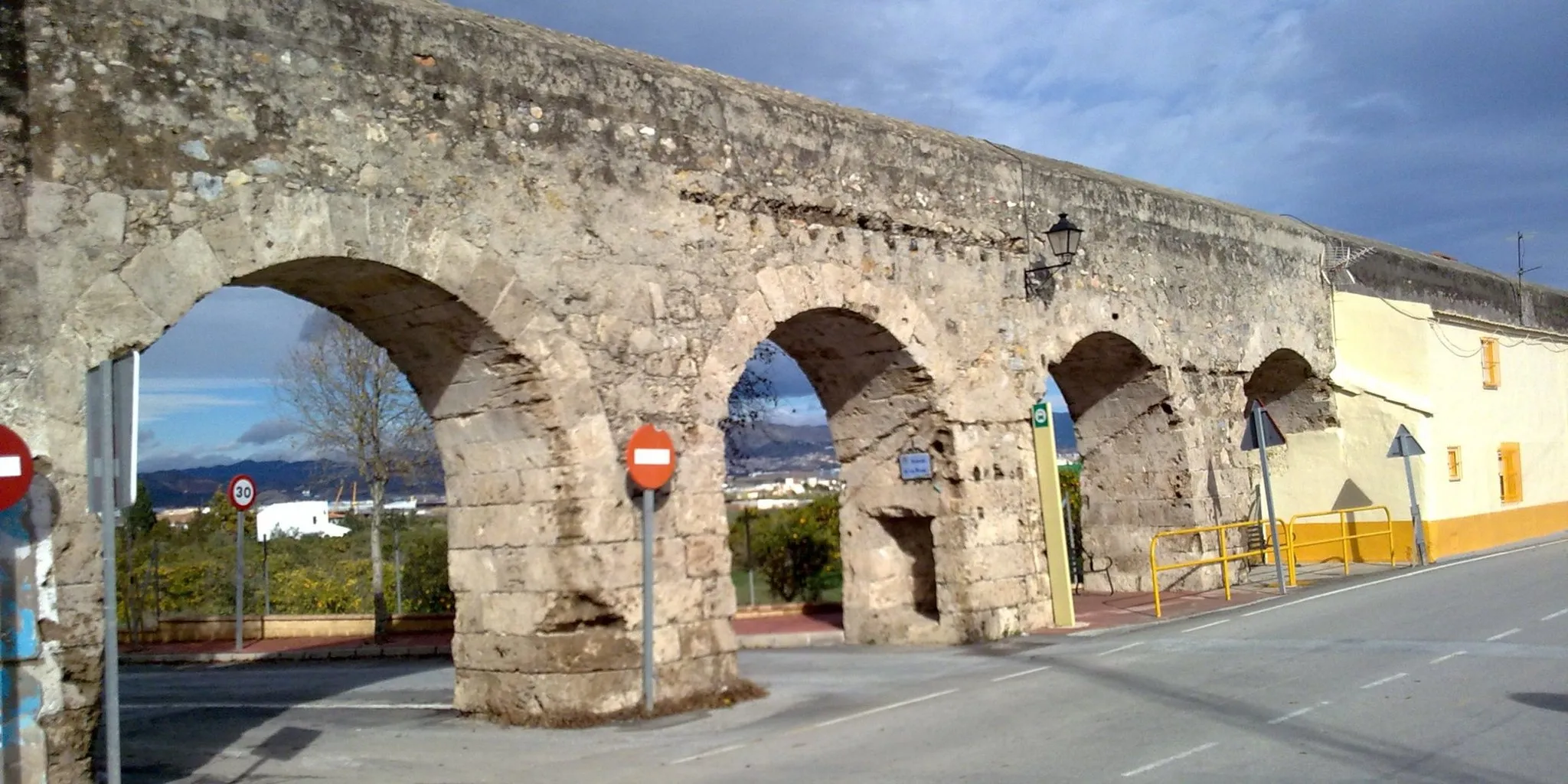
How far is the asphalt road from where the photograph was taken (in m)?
6.91

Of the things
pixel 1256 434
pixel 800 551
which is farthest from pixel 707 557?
pixel 800 551

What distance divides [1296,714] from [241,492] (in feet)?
44.2

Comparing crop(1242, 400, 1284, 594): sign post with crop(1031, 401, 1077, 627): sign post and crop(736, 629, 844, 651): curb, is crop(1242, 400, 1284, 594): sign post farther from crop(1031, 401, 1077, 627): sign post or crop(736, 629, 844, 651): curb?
crop(736, 629, 844, 651): curb

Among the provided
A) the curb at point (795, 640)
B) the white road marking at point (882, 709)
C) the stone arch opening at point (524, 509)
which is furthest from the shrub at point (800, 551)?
the stone arch opening at point (524, 509)

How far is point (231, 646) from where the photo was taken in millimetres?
17797

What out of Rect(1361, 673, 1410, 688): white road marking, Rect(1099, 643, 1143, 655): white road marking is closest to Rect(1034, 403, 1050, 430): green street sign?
Rect(1099, 643, 1143, 655): white road marking

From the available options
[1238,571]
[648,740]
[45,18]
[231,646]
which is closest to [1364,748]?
[648,740]

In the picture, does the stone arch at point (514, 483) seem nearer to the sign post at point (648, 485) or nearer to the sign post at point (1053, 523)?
the sign post at point (648, 485)

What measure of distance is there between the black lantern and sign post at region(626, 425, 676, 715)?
5.76 meters

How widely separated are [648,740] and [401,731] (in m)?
1.89

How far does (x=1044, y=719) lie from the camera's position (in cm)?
826

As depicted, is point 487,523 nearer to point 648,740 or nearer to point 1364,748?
point 648,740

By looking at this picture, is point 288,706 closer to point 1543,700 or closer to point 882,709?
point 882,709

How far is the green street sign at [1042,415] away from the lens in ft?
43.6
